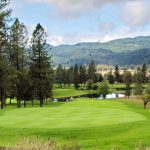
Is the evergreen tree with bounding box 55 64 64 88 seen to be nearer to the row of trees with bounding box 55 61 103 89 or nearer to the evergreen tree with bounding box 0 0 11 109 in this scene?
the row of trees with bounding box 55 61 103 89

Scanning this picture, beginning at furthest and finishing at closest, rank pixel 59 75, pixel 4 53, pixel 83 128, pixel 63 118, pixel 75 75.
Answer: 1. pixel 59 75
2. pixel 75 75
3. pixel 4 53
4. pixel 63 118
5. pixel 83 128

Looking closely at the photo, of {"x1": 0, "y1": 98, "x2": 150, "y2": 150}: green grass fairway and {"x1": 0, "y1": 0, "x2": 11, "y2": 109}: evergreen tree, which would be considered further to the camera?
{"x1": 0, "y1": 0, "x2": 11, "y2": 109}: evergreen tree

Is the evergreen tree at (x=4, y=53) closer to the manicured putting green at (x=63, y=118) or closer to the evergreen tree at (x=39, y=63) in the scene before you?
the evergreen tree at (x=39, y=63)

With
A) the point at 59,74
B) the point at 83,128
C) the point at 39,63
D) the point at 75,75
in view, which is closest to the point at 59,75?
the point at 59,74

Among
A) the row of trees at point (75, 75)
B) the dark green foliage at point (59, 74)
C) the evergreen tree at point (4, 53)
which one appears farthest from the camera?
the dark green foliage at point (59, 74)

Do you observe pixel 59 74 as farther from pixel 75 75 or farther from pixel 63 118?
pixel 63 118

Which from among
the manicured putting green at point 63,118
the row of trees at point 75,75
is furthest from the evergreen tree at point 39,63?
the row of trees at point 75,75

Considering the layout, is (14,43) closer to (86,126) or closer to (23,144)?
(86,126)

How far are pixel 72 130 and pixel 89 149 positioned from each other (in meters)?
4.73

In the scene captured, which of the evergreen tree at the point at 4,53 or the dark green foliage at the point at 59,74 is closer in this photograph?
the evergreen tree at the point at 4,53

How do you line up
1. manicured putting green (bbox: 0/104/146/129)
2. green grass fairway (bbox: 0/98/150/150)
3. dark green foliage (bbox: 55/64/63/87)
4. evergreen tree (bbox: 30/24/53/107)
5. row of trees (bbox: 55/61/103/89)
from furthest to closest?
dark green foliage (bbox: 55/64/63/87)
row of trees (bbox: 55/61/103/89)
evergreen tree (bbox: 30/24/53/107)
manicured putting green (bbox: 0/104/146/129)
green grass fairway (bbox: 0/98/150/150)

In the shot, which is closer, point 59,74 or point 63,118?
point 63,118

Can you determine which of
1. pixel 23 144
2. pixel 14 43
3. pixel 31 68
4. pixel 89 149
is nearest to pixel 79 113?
pixel 89 149

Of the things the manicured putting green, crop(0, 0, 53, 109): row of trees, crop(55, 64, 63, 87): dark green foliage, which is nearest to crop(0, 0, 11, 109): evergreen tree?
crop(0, 0, 53, 109): row of trees
